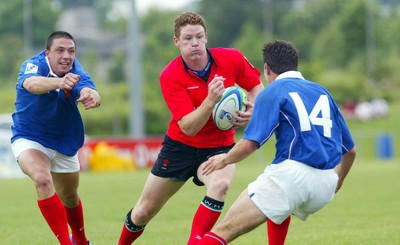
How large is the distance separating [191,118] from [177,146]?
0.84 meters

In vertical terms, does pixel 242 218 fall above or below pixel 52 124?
below

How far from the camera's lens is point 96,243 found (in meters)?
10.4

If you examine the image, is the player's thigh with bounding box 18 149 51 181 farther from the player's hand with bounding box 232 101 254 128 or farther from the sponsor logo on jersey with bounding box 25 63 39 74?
the player's hand with bounding box 232 101 254 128

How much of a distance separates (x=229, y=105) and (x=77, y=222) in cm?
260

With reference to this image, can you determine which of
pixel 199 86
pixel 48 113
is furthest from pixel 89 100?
pixel 199 86

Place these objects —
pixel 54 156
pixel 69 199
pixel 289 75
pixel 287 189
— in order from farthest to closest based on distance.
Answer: pixel 69 199 → pixel 54 156 → pixel 289 75 → pixel 287 189

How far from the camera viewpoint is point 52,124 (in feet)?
29.7

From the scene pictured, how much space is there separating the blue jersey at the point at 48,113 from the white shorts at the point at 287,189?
8.75 feet

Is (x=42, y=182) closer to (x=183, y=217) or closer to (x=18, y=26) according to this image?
(x=183, y=217)

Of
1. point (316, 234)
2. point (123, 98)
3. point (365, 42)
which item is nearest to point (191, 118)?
point (316, 234)

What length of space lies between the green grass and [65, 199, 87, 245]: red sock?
0.64 metres

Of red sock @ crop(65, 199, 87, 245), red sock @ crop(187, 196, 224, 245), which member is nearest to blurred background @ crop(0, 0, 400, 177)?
red sock @ crop(65, 199, 87, 245)

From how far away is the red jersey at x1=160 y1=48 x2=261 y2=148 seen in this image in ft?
26.9

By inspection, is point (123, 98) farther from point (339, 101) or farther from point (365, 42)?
point (365, 42)
